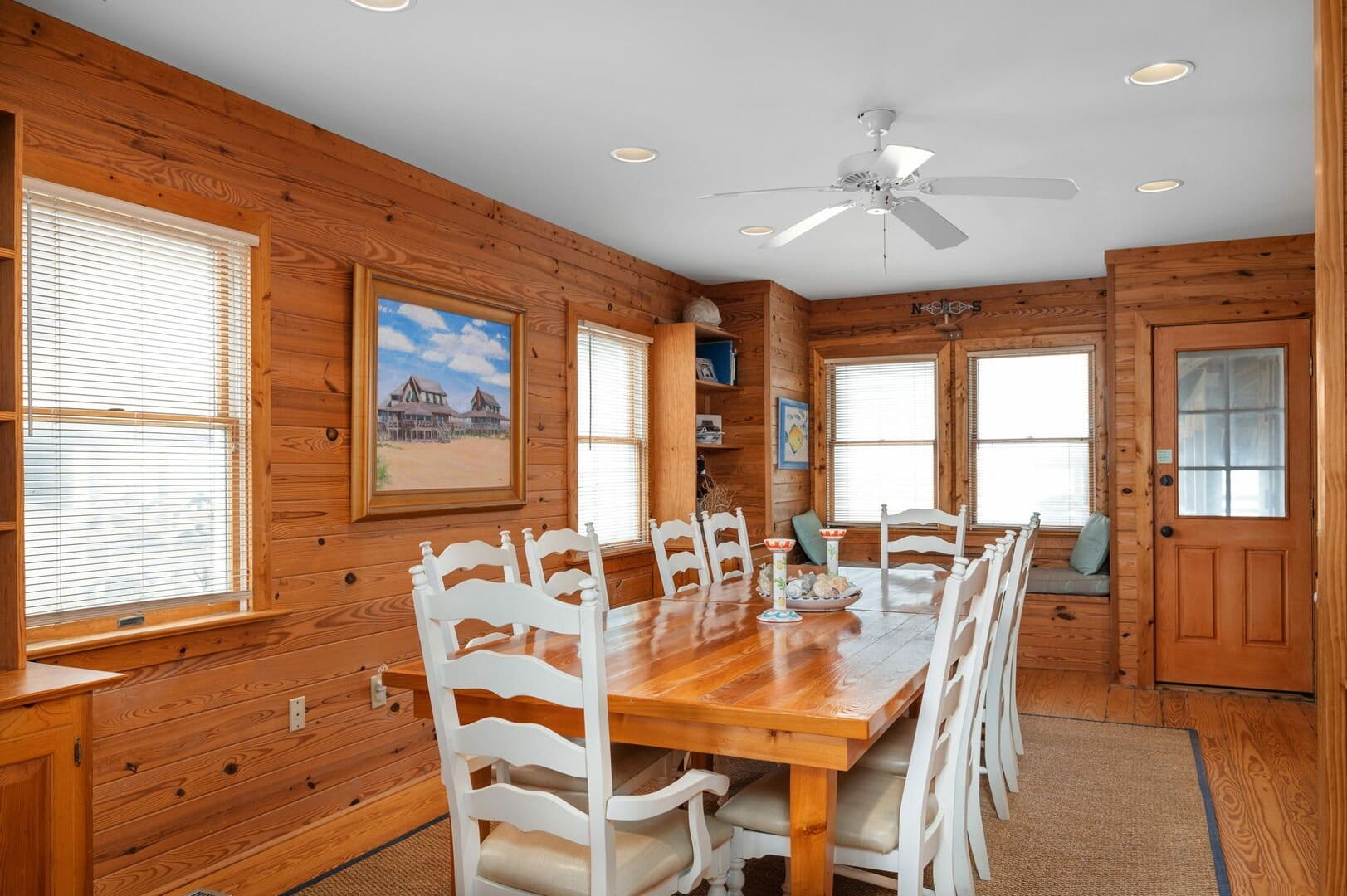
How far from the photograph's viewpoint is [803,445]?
6.77 m

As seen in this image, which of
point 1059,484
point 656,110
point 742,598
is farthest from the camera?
point 1059,484

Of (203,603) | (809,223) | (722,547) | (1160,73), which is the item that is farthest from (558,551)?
(1160,73)

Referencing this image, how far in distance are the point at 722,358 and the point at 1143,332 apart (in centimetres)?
243

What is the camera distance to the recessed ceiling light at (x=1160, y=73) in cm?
284

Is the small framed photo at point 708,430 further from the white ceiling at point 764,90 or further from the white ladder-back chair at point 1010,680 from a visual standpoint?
the white ladder-back chair at point 1010,680

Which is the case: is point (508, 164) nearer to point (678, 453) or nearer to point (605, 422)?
point (605, 422)

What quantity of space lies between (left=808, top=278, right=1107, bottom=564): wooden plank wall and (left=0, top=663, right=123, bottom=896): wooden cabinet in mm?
5390

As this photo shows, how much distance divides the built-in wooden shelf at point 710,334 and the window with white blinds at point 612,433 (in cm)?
37

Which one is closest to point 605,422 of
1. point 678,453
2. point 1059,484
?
point 678,453

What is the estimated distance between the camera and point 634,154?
12.0 ft

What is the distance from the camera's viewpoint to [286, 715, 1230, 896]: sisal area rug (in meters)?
2.87

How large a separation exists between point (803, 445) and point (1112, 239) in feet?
8.03

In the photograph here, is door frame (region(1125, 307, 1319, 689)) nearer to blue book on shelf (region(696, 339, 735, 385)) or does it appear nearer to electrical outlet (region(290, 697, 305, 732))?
blue book on shelf (region(696, 339, 735, 385))

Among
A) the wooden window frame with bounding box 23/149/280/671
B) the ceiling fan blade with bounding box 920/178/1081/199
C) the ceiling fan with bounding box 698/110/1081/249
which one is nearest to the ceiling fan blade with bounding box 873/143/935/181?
the ceiling fan with bounding box 698/110/1081/249
